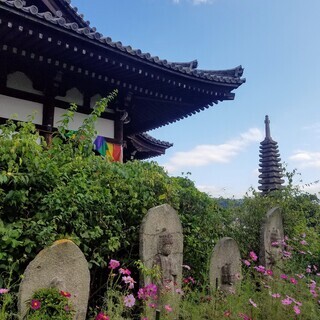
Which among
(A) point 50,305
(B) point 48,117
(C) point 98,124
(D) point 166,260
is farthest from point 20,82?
(A) point 50,305

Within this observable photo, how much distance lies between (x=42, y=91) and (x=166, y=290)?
4367mm

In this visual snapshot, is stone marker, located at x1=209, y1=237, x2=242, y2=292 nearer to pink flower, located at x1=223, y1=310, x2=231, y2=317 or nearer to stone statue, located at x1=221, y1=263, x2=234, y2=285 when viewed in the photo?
stone statue, located at x1=221, y1=263, x2=234, y2=285

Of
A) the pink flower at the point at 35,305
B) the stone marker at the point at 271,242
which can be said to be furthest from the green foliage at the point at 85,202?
the stone marker at the point at 271,242

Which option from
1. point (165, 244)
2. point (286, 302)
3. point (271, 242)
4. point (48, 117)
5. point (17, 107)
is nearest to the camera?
point (286, 302)

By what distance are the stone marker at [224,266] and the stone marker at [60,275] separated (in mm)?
1645

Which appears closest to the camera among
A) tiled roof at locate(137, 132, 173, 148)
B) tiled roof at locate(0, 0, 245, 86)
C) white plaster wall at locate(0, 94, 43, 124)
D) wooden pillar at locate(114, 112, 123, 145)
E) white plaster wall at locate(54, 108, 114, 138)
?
tiled roof at locate(0, 0, 245, 86)

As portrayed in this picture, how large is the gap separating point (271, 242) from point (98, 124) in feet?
12.6

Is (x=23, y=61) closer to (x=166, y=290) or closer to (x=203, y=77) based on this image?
(x=203, y=77)

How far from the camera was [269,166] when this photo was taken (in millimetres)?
Result: 11734

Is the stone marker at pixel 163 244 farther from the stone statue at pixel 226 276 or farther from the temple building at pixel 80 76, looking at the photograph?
the temple building at pixel 80 76

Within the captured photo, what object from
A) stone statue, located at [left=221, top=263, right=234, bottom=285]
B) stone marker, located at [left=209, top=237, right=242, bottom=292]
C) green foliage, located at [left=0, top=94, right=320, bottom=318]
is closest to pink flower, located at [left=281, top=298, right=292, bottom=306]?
stone marker, located at [left=209, top=237, right=242, bottom=292]

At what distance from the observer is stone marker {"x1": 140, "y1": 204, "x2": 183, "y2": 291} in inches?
137

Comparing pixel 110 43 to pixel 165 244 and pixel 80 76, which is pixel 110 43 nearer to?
pixel 80 76

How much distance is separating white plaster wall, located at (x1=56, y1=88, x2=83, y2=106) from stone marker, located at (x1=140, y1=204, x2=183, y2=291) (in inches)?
147
